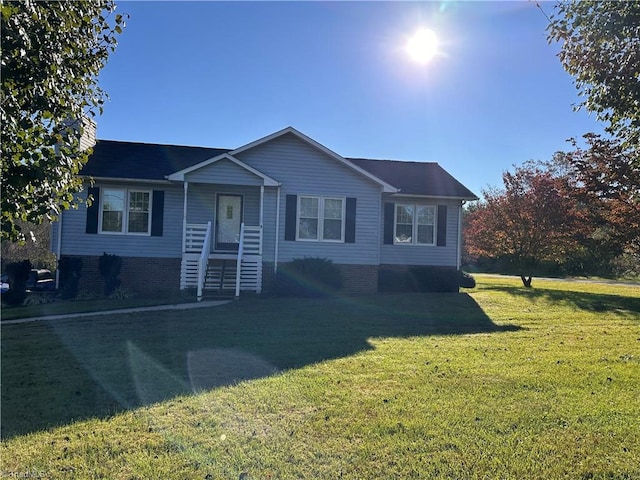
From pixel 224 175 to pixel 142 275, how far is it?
428 centimetres

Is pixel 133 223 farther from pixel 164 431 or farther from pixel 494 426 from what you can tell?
pixel 494 426

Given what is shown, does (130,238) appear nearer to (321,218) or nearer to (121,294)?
(121,294)

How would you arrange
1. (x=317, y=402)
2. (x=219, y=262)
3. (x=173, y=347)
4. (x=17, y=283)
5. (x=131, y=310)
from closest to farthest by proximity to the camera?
(x=317, y=402) < (x=173, y=347) < (x=131, y=310) < (x=17, y=283) < (x=219, y=262)

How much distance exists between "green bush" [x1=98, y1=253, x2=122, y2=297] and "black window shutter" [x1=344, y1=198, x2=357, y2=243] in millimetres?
7358

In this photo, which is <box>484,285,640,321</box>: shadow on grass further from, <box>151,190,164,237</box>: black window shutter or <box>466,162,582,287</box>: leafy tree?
<box>151,190,164,237</box>: black window shutter

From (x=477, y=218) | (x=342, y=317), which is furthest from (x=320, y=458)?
(x=477, y=218)

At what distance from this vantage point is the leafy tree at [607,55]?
5207 millimetres

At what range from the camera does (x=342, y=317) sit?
428 inches

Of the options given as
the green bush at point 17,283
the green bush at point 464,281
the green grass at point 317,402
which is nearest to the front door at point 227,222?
the green bush at point 17,283

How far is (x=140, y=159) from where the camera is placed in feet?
56.0

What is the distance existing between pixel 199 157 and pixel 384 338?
40.7ft

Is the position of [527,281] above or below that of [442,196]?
below

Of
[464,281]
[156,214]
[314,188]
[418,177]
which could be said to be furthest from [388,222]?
[156,214]

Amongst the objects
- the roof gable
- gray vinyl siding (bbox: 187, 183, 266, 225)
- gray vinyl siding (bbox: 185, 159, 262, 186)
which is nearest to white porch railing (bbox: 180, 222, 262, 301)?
gray vinyl siding (bbox: 187, 183, 266, 225)
